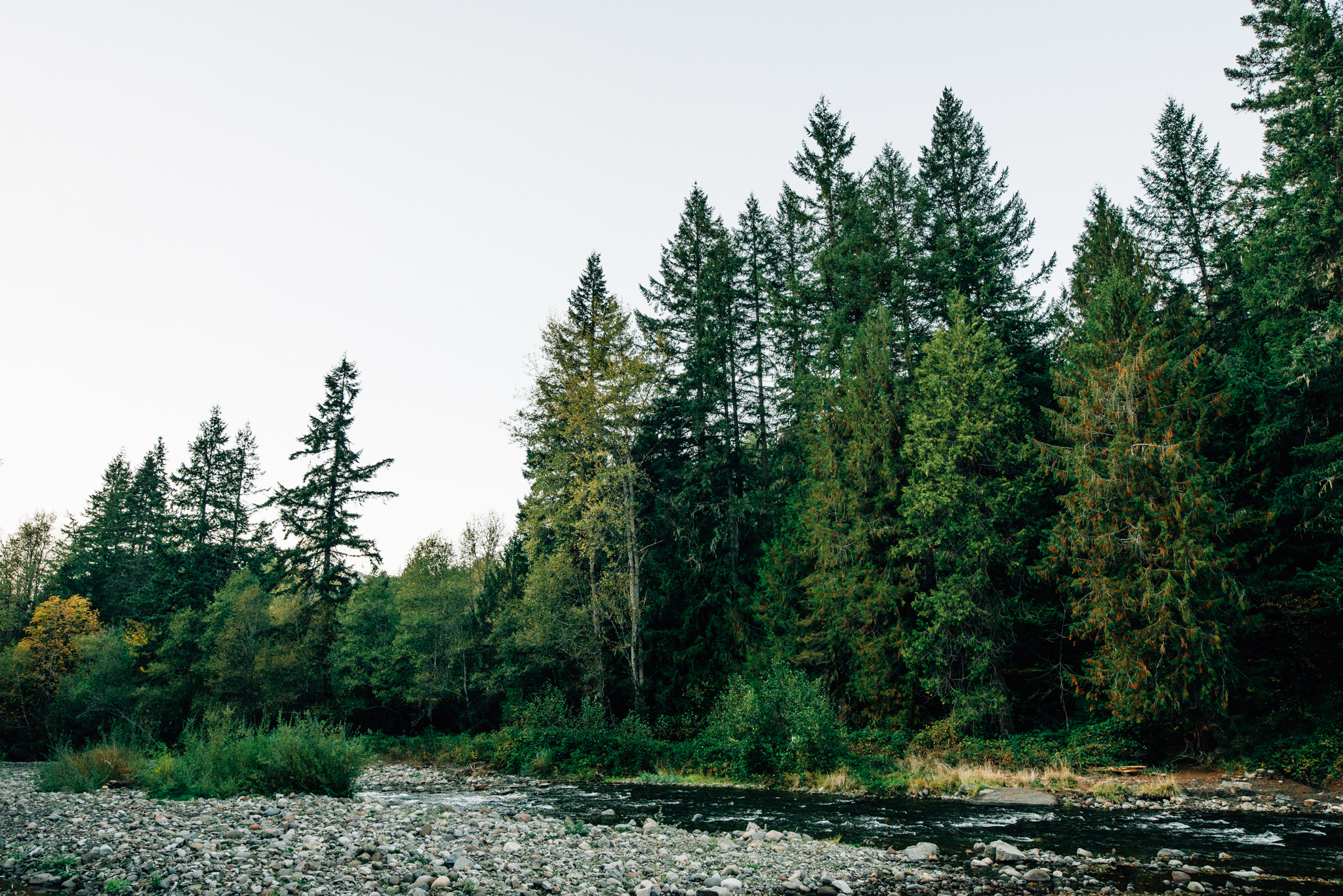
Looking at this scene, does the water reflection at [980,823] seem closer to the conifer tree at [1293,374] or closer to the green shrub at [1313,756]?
the green shrub at [1313,756]

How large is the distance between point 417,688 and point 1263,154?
128 ft

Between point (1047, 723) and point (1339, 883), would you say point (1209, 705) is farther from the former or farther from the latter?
point (1339, 883)

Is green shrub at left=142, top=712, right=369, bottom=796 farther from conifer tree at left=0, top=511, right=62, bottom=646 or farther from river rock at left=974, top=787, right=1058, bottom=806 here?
conifer tree at left=0, top=511, right=62, bottom=646

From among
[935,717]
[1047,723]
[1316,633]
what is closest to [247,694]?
[935,717]

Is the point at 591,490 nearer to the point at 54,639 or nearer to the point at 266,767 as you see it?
the point at 266,767

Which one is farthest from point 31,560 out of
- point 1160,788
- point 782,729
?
point 1160,788

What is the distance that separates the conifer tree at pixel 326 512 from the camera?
38.6 meters

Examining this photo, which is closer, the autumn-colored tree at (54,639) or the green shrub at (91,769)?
the green shrub at (91,769)

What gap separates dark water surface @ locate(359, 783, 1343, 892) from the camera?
34.3 feet

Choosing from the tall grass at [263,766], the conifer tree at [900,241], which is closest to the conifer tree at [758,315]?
the conifer tree at [900,241]

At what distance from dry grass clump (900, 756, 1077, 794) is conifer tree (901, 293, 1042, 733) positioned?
98.7 inches

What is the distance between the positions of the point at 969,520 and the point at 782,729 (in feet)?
29.1

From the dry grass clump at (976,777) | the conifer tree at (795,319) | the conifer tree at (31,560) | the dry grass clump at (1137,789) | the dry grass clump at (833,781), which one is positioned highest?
the conifer tree at (795,319)

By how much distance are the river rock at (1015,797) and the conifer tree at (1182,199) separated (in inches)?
993
